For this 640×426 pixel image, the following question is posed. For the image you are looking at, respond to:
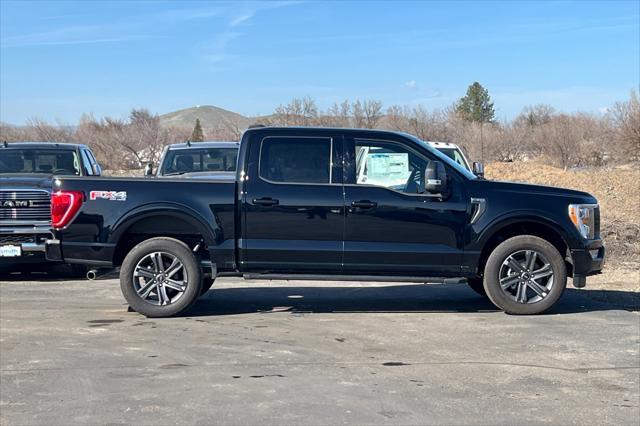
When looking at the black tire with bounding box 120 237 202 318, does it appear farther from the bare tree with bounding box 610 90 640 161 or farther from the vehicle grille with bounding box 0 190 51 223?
the bare tree with bounding box 610 90 640 161

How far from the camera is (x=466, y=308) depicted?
8.97 metres

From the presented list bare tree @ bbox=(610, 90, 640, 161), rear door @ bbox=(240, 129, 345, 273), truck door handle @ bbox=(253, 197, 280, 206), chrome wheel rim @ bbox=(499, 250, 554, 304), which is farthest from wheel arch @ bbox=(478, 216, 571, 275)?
bare tree @ bbox=(610, 90, 640, 161)

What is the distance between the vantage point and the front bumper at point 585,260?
830 centimetres

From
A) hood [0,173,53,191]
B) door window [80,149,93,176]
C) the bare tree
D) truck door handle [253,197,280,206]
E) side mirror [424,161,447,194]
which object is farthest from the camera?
the bare tree

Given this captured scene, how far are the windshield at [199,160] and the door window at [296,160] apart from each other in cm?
469

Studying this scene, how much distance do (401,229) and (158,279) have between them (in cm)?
275

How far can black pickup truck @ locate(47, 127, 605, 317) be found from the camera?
321 inches

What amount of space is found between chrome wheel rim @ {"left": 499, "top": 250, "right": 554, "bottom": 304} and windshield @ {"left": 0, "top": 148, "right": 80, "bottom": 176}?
7.80 m

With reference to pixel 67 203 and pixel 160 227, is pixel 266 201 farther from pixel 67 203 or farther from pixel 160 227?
pixel 67 203

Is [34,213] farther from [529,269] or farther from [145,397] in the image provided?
[529,269]

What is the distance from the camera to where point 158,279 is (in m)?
8.23

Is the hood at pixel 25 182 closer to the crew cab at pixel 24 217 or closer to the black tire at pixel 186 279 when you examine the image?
the crew cab at pixel 24 217

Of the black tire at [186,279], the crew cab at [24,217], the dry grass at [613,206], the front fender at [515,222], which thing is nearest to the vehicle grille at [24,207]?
the crew cab at [24,217]

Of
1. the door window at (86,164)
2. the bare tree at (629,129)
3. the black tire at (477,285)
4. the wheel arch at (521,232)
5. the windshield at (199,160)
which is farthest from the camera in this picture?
the bare tree at (629,129)
